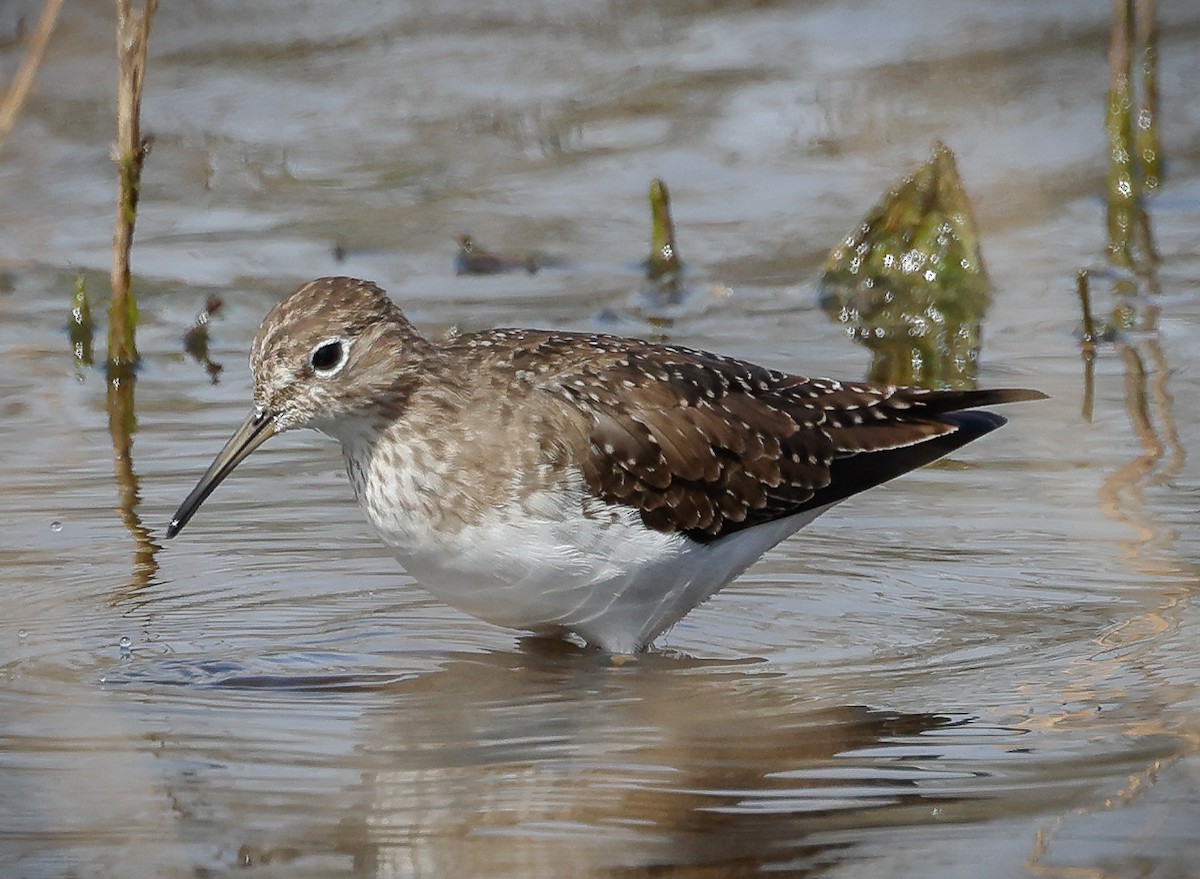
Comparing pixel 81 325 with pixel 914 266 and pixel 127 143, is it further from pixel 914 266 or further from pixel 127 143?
pixel 914 266

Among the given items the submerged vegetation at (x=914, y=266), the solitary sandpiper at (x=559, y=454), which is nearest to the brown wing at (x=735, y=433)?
the solitary sandpiper at (x=559, y=454)

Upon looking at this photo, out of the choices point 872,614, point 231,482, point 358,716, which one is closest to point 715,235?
Result: point 231,482

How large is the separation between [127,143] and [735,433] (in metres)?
3.42

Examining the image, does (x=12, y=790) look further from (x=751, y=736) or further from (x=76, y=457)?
(x=76, y=457)

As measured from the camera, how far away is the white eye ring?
7.12 metres

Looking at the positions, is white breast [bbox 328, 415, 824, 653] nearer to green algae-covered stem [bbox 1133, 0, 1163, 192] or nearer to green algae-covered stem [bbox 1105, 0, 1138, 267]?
green algae-covered stem [bbox 1105, 0, 1138, 267]

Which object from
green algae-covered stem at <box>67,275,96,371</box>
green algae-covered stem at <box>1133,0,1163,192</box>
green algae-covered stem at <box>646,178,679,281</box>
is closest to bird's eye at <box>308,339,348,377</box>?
green algae-covered stem at <box>67,275,96,371</box>

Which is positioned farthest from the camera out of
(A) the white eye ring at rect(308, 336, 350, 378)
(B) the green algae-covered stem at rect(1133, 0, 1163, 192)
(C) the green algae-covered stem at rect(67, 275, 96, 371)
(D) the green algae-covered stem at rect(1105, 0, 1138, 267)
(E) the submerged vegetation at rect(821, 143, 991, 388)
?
(B) the green algae-covered stem at rect(1133, 0, 1163, 192)

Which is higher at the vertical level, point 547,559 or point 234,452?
point 234,452

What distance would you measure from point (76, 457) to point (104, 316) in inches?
87.6

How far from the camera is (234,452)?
23.9 feet

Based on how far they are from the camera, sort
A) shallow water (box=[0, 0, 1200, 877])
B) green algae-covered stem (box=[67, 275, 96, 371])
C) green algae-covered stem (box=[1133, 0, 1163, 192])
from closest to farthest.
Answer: shallow water (box=[0, 0, 1200, 877])
green algae-covered stem (box=[67, 275, 96, 371])
green algae-covered stem (box=[1133, 0, 1163, 192])

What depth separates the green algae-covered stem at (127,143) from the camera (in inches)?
367

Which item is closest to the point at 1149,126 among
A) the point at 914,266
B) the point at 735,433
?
the point at 914,266
